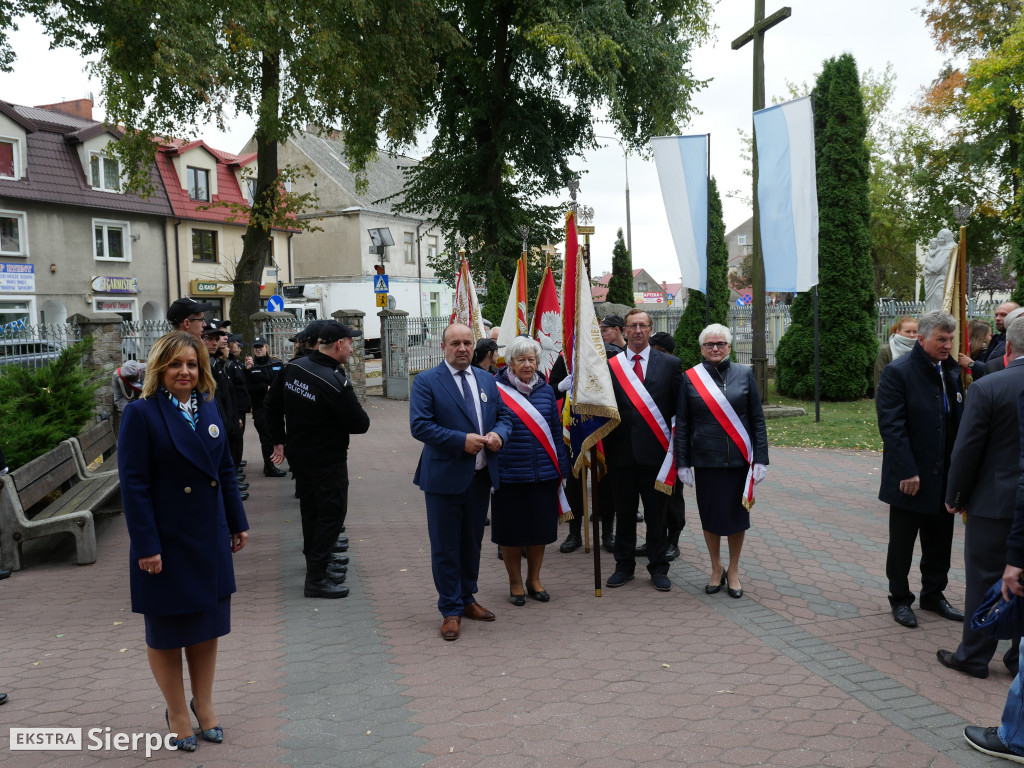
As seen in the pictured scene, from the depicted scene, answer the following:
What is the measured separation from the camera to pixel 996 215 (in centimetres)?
3186

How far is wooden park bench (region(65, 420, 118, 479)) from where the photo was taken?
8.61 metres

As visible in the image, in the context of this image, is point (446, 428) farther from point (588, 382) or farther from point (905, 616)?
point (905, 616)

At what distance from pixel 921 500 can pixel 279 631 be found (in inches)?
166

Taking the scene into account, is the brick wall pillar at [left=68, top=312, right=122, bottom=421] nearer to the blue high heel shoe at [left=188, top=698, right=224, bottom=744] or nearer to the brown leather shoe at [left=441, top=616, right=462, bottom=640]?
the brown leather shoe at [left=441, top=616, right=462, bottom=640]

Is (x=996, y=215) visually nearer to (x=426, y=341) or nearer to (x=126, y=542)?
(x=426, y=341)

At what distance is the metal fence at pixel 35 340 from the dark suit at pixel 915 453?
13222 millimetres

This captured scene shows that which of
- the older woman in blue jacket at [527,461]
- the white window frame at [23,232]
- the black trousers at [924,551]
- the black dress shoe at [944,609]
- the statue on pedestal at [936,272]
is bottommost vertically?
the black dress shoe at [944,609]

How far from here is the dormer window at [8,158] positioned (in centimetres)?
2889

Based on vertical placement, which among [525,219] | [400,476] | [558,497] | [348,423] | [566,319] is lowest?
[400,476]

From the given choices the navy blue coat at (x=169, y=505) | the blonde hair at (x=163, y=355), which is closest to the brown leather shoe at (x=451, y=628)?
the navy blue coat at (x=169, y=505)

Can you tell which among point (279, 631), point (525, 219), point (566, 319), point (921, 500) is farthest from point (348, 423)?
point (525, 219)

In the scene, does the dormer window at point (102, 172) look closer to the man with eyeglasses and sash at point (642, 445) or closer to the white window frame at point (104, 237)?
the white window frame at point (104, 237)

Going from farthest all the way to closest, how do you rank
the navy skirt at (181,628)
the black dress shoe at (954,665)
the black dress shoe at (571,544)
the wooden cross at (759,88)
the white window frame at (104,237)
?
1. the white window frame at (104,237)
2. the wooden cross at (759,88)
3. the black dress shoe at (571,544)
4. the black dress shoe at (954,665)
5. the navy skirt at (181,628)

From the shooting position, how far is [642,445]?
239 inches
